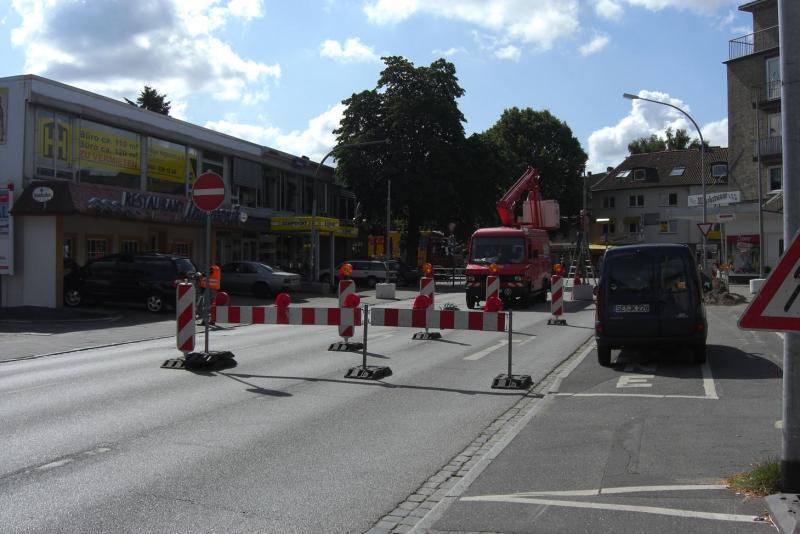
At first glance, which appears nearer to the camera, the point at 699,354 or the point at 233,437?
the point at 233,437

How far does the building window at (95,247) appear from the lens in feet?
96.6

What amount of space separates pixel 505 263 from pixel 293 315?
15.3 metres

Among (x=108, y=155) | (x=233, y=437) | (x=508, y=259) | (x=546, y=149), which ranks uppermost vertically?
(x=546, y=149)

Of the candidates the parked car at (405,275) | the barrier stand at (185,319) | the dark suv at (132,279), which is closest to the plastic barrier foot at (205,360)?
the barrier stand at (185,319)

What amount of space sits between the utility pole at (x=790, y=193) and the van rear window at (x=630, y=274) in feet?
24.1

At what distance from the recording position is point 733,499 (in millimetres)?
4977

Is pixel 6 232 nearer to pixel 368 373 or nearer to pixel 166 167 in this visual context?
pixel 166 167

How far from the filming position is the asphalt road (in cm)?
514

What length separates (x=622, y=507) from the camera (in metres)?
4.97

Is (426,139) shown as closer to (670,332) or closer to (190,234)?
(190,234)

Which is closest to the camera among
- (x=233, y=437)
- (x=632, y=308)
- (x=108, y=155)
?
(x=233, y=437)

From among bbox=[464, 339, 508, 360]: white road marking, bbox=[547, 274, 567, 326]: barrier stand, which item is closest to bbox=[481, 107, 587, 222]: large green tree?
bbox=[547, 274, 567, 326]: barrier stand

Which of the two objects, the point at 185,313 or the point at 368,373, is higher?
the point at 185,313

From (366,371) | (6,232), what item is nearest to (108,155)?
(6,232)
